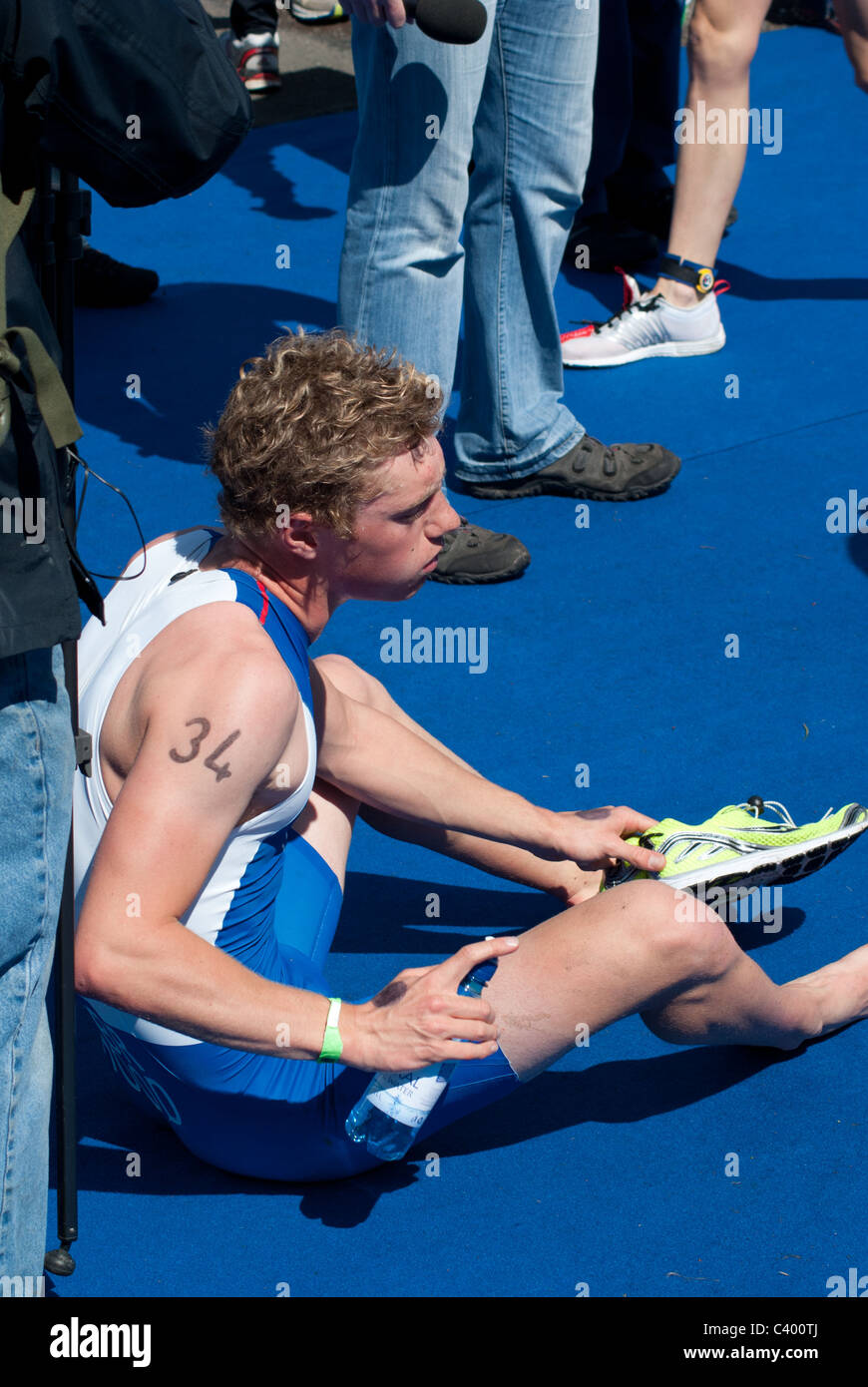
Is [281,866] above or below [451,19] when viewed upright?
below

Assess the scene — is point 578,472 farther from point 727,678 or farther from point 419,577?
point 419,577

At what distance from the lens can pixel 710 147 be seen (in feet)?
12.9

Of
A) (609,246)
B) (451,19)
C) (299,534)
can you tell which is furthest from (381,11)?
(609,246)

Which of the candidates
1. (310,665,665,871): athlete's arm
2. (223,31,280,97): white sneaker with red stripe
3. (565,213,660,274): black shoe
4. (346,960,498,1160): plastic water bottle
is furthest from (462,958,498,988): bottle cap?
(223,31,280,97): white sneaker with red stripe

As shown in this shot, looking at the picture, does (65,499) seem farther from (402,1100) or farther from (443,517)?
(402,1100)

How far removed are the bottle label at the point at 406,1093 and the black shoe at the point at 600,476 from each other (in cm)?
206

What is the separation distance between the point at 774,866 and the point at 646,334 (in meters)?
2.31

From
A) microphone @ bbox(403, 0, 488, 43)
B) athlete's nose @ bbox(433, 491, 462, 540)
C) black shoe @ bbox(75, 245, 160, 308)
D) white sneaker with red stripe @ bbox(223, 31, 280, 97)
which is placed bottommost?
black shoe @ bbox(75, 245, 160, 308)

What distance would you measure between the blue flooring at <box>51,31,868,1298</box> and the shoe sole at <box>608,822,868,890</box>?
0.14 metres

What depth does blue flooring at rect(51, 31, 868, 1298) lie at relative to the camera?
1.91m

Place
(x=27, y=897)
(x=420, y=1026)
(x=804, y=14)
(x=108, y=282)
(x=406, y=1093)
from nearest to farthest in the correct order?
1. (x=27, y=897)
2. (x=420, y=1026)
3. (x=406, y=1093)
4. (x=108, y=282)
5. (x=804, y=14)

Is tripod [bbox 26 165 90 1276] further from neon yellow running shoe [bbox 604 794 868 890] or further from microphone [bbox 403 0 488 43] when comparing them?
microphone [bbox 403 0 488 43]

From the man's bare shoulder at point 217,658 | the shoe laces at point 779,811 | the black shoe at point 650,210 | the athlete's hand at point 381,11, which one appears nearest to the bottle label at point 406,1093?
the man's bare shoulder at point 217,658

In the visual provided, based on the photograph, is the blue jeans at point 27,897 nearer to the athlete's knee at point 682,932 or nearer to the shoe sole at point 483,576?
the athlete's knee at point 682,932
